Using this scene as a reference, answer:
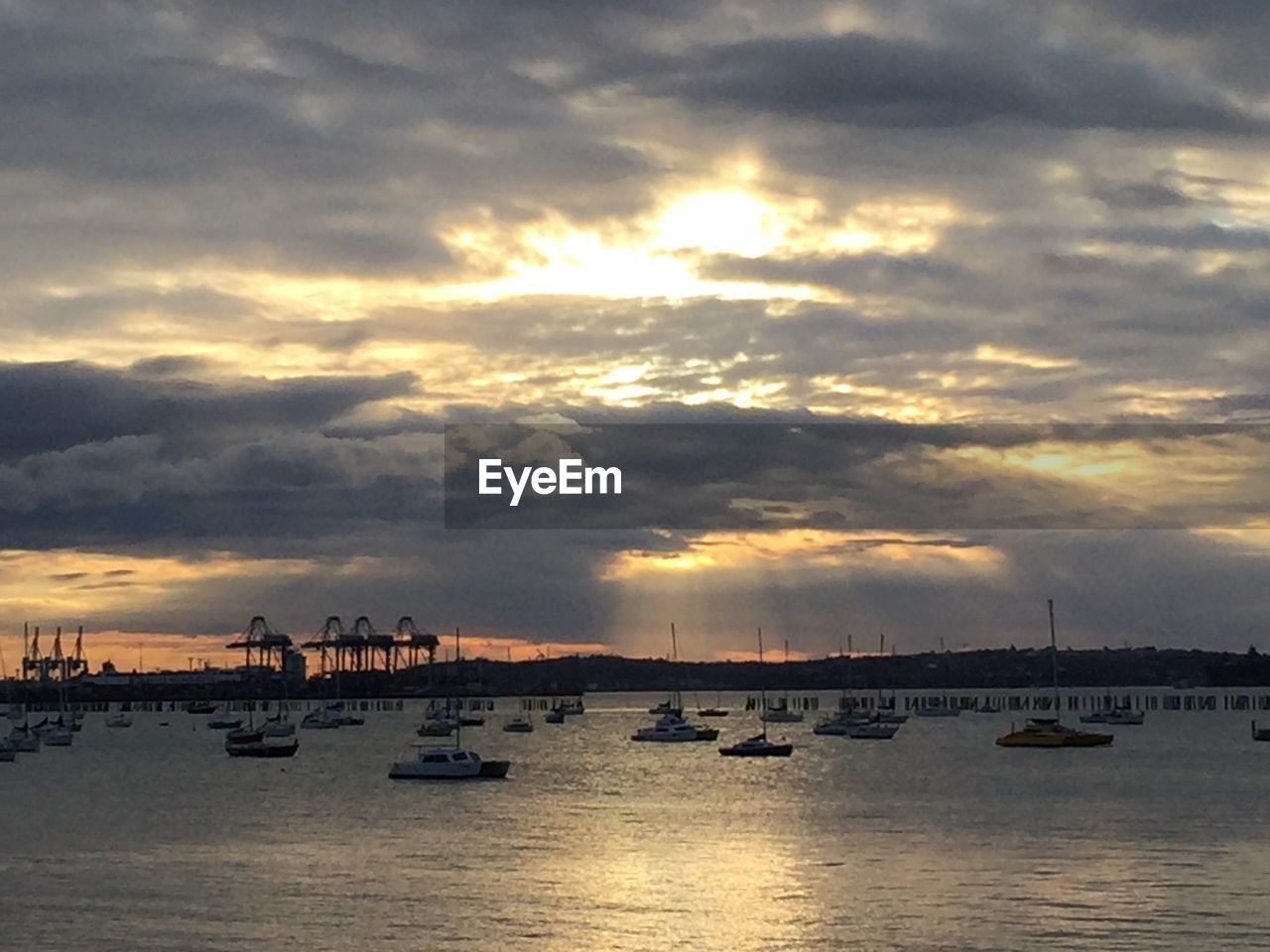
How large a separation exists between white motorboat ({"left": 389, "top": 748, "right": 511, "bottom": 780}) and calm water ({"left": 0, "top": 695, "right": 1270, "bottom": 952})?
5.01 ft

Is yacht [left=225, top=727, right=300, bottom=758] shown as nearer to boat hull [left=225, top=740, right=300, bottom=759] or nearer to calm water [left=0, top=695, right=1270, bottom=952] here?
boat hull [left=225, top=740, right=300, bottom=759]

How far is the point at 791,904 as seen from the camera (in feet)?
218

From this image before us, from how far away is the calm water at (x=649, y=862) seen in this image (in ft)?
Result: 195

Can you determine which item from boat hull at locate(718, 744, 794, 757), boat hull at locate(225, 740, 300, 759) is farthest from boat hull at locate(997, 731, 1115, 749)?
boat hull at locate(225, 740, 300, 759)

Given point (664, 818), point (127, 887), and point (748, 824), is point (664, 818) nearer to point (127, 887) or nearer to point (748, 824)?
point (748, 824)

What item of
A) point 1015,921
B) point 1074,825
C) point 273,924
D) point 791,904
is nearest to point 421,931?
point 273,924

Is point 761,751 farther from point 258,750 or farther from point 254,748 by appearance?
point 254,748

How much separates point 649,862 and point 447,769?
55206 mm

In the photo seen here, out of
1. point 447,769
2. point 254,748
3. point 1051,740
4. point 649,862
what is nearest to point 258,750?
point 254,748

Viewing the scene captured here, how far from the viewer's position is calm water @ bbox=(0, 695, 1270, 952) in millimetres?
59531

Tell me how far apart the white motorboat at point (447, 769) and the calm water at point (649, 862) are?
1526 mm

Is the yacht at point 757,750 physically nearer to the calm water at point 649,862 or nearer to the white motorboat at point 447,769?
the calm water at point 649,862

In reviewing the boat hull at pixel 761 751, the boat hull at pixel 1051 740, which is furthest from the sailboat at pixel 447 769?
the boat hull at pixel 1051 740

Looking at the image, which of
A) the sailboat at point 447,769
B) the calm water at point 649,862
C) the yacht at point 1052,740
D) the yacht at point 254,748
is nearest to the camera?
the calm water at point 649,862
